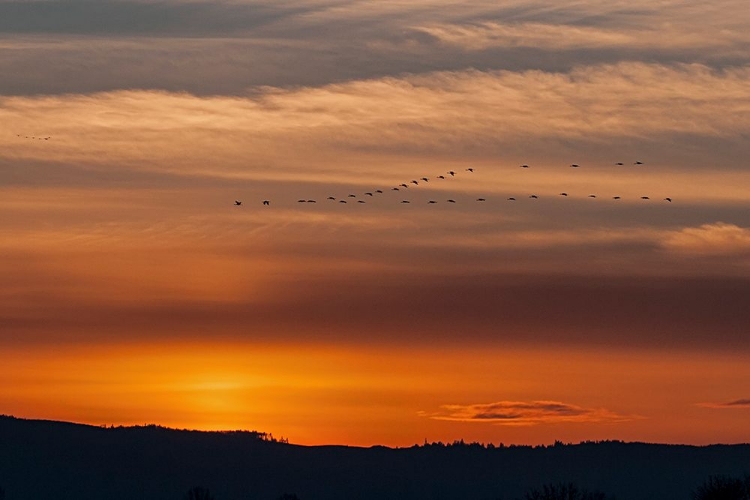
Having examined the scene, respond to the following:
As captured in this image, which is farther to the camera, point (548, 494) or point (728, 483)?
point (548, 494)

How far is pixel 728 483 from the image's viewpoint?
15475 centimetres

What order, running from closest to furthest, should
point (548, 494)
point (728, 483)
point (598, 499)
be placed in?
point (728, 483) < point (548, 494) < point (598, 499)

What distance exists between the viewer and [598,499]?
618 ft

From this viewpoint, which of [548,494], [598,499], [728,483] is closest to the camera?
[728,483]

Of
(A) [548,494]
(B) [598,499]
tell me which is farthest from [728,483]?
(B) [598,499]

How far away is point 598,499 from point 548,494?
20.5 meters

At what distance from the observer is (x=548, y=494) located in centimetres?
16975

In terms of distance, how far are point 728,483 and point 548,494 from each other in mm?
21704

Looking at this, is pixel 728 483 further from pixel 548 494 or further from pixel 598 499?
pixel 598 499

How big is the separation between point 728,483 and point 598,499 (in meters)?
35.2

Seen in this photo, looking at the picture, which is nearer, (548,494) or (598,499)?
(548,494)

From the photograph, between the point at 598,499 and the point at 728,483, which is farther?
the point at 598,499
